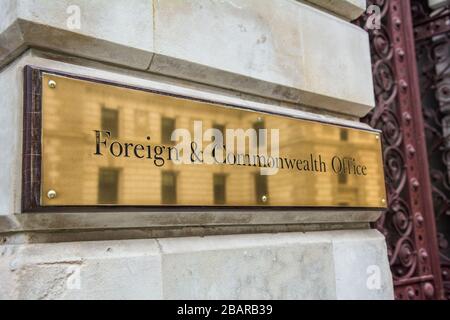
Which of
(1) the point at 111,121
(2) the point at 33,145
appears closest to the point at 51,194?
(2) the point at 33,145

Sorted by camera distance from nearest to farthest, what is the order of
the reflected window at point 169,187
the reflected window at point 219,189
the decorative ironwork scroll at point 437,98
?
the reflected window at point 169,187 → the reflected window at point 219,189 → the decorative ironwork scroll at point 437,98

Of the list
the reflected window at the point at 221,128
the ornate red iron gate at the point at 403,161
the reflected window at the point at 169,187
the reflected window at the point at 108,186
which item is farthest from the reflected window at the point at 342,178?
the reflected window at the point at 108,186

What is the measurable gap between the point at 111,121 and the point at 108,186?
25cm

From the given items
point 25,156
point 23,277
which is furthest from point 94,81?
point 23,277

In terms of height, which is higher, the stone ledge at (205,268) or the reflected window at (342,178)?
the reflected window at (342,178)

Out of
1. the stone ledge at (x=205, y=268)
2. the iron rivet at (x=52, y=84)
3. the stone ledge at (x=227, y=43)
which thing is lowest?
the stone ledge at (x=205, y=268)

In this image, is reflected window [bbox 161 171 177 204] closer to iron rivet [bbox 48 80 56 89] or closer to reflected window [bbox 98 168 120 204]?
reflected window [bbox 98 168 120 204]

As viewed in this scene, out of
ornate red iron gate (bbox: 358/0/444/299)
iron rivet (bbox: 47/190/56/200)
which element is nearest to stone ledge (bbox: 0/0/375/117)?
iron rivet (bbox: 47/190/56/200)

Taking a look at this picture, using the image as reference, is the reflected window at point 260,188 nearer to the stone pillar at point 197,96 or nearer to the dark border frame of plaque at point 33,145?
the stone pillar at point 197,96

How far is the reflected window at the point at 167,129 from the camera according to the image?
80.0 inches

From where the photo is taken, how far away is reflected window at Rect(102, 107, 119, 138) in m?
1.88

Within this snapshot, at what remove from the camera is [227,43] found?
240 centimetres

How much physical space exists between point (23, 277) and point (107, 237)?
355 mm

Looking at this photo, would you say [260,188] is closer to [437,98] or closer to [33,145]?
[33,145]
